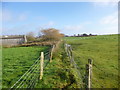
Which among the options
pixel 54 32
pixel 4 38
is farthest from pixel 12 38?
pixel 54 32

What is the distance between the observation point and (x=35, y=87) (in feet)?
17.5

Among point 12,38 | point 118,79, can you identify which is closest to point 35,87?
point 118,79

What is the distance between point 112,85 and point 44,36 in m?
34.0

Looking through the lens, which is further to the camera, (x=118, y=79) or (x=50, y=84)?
(x=118, y=79)

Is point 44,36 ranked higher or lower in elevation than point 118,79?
higher

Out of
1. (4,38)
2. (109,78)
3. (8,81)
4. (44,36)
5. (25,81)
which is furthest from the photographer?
(4,38)

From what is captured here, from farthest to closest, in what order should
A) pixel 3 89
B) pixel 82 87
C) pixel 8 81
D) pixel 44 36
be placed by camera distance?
pixel 44 36 < pixel 8 81 < pixel 3 89 < pixel 82 87

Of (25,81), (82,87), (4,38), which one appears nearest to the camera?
(82,87)

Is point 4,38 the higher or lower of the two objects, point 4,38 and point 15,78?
the higher

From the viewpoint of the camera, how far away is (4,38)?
41.7 meters

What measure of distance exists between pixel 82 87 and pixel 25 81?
265cm

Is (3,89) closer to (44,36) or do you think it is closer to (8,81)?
(8,81)

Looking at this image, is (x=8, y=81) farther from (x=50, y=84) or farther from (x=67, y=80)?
(x=67, y=80)

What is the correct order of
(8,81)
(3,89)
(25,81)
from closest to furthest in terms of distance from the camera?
(3,89) → (25,81) → (8,81)
